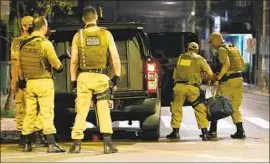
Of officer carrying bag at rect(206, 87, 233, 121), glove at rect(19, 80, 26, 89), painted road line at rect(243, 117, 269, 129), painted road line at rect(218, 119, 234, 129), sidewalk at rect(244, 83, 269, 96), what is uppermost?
glove at rect(19, 80, 26, 89)

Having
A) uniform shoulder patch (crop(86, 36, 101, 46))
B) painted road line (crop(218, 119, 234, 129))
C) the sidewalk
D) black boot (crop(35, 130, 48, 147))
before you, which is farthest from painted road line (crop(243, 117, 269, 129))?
the sidewalk

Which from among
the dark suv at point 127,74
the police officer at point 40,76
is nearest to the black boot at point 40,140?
the police officer at point 40,76

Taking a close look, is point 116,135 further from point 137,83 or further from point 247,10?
point 247,10

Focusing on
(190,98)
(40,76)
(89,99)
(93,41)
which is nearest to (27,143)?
(40,76)

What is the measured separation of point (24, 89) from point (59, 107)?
1.19m

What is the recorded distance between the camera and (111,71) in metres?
8.12

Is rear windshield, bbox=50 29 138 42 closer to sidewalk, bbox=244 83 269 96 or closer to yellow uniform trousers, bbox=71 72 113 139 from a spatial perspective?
yellow uniform trousers, bbox=71 72 113 139

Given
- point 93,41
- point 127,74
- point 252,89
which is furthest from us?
point 252,89

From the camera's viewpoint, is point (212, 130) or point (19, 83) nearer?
point (19, 83)

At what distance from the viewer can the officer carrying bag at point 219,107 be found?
10.1 meters

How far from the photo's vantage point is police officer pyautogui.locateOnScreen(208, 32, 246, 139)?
34.6ft

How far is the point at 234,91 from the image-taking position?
1075 cm

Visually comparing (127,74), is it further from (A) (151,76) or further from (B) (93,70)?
(B) (93,70)

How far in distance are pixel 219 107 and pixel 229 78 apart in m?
0.83
